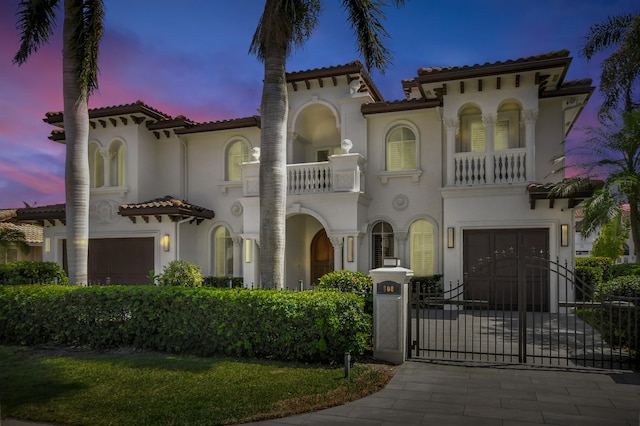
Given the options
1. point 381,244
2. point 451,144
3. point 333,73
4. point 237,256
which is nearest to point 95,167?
point 237,256

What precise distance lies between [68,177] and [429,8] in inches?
405

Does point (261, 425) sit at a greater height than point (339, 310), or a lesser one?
lesser

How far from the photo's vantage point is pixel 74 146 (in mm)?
12742

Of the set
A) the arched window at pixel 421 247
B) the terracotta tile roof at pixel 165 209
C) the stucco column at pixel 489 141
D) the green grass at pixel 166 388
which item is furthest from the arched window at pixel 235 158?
the green grass at pixel 166 388

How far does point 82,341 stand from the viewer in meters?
10.0

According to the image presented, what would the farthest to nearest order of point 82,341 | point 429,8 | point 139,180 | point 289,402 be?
point 139,180
point 429,8
point 82,341
point 289,402

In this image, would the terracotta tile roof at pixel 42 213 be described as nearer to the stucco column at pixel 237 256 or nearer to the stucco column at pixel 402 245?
the stucco column at pixel 237 256

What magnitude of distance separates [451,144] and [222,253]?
1063 centimetres

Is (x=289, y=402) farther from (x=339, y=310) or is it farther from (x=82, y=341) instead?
(x=82, y=341)

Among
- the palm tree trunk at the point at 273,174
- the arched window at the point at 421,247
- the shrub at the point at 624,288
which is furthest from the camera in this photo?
the arched window at the point at 421,247

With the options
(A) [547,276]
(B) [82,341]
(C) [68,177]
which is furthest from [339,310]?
(A) [547,276]

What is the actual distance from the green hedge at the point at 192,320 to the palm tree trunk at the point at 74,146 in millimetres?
1744

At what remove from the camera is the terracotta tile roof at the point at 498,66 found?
13.9 meters

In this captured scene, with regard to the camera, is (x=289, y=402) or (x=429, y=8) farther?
(x=429, y=8)
